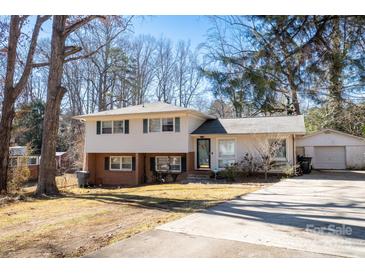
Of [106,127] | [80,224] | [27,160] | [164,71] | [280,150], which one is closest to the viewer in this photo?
[80,224]

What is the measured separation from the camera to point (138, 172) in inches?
743

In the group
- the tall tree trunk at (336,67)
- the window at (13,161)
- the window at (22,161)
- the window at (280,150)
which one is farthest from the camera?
the window at (280,150)

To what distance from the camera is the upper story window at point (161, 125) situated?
58.5ft

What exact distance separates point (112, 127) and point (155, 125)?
3.07m

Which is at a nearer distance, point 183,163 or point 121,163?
point 183,163

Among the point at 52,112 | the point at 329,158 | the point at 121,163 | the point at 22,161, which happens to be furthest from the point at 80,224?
the point at 329,158

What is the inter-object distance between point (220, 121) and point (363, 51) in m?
9.70

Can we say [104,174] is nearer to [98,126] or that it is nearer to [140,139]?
[98,126]

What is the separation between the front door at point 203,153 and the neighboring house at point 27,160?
9.29 meters

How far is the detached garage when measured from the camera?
20.0 m

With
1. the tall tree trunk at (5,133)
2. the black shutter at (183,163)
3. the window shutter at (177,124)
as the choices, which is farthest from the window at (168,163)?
the tall tree trunk at (5,133)

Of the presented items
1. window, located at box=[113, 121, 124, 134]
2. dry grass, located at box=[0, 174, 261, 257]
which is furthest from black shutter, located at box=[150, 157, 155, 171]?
dry grass, located at box=[0, 174, 261, 257]

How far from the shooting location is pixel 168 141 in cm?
1792

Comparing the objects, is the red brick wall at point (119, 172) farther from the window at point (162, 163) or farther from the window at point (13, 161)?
the window at point (13, 161)
